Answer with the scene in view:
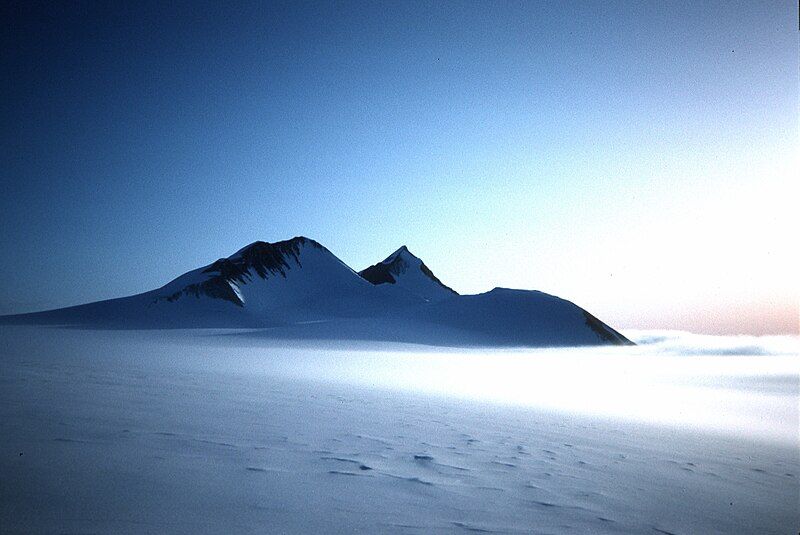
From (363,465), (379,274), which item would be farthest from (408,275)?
(363,465)

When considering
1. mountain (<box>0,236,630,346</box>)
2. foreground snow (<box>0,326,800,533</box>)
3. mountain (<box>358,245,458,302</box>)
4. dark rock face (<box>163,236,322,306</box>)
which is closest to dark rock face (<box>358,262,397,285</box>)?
mountain (<box>358,245,458,302</box>)

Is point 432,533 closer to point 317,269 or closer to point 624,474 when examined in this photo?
point 624,474

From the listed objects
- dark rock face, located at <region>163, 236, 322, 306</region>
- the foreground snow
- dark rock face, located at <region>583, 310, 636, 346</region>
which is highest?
dark rock face, located at <region>163, 236, 322, 306</region>

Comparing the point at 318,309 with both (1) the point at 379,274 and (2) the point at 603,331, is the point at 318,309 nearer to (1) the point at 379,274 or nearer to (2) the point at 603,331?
(1) the point at 379,274

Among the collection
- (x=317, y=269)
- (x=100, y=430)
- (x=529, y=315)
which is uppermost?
(x=317, y=269)

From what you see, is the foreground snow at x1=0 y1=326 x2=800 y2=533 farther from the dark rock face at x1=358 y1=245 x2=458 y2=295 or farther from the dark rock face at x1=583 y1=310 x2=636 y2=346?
the dark rock face at x1=358 y1=245 x2=458 y2=295

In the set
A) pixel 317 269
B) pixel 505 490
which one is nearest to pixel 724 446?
pixel 505 490
